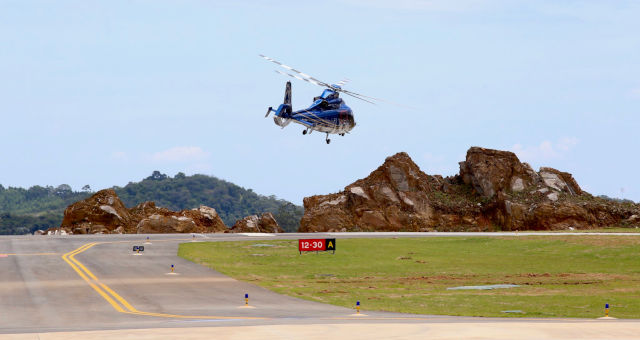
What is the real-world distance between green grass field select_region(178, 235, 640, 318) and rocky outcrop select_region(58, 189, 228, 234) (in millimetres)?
30205

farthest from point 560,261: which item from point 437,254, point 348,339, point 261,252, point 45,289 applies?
point 348,339

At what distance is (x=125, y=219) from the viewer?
109m

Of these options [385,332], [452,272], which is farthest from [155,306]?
[452,272]

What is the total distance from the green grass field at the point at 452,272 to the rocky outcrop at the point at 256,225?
101ft

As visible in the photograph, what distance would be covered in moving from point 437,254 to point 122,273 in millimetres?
26997

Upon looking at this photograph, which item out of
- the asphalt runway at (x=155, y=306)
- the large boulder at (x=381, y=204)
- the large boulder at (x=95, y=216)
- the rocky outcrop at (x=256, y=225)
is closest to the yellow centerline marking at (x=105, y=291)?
the asphalt runway at (x=155, y=306)

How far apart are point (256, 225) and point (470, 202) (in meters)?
32.5

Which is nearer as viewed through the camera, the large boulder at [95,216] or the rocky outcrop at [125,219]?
the rocky outcrop at [125,219]

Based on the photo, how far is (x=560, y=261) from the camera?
61.3 metres

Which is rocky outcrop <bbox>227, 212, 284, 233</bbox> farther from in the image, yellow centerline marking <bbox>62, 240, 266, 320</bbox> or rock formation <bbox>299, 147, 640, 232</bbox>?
yellow centerline marking <bbox>62, 240, 266, 320</bbox>

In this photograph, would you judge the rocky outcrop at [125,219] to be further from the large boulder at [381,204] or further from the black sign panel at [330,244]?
the black sign panel at [330,244]

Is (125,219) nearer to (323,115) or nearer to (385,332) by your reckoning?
(323,115)

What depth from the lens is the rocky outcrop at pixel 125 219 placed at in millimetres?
104250

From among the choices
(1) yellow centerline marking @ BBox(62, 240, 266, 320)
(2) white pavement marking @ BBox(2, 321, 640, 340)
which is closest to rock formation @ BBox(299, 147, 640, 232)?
(1) yellow centerline marking @ BBox(62, 240, 266, 320)
